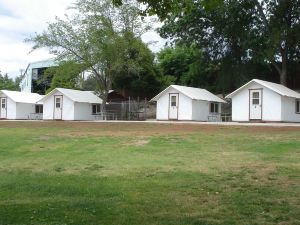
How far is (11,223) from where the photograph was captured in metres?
8.11

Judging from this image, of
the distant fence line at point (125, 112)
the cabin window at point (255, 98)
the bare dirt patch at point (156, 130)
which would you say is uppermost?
the cabin window at point (255, 98)

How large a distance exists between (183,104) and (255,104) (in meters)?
7.18

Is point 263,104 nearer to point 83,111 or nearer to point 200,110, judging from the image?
point 200,110

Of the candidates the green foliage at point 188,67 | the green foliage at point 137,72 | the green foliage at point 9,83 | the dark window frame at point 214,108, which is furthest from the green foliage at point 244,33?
the green foliage at point 9,83

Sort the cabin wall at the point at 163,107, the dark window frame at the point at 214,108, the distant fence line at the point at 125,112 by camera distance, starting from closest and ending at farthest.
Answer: the cabin wall at the point at 163,107 → the dark window frame at the point at 214,108 → the distant fence line at the point at 125,112

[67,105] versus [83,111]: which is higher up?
[67,105]

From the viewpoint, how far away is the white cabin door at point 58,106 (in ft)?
169

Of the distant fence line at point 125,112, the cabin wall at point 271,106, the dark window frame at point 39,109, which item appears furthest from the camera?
the dark window frame at point 39,109

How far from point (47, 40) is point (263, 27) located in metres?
22.2

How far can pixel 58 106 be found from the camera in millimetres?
51812

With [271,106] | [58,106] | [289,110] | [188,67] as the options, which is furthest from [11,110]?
[289,110]

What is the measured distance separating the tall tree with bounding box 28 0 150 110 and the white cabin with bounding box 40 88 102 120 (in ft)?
6.26

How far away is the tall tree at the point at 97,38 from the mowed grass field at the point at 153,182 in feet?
100.0

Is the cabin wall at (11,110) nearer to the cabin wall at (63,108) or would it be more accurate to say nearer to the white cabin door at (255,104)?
the cabin wall at (63,108)
